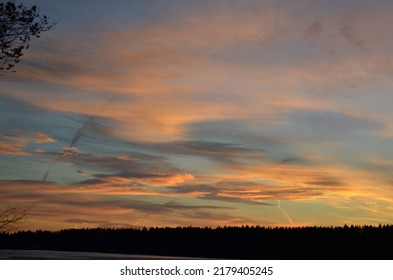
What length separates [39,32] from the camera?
1029 inches

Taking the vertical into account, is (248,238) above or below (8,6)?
below

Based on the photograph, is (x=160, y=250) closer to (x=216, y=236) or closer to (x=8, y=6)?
(x=216, y=236)

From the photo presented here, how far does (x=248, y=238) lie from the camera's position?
42156 millimetres

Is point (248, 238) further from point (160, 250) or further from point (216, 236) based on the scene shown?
point (160, 250)
